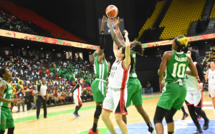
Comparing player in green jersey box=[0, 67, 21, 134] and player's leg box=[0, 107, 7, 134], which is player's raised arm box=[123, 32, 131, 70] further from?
player's leg box=[0, 107, 7, 134]

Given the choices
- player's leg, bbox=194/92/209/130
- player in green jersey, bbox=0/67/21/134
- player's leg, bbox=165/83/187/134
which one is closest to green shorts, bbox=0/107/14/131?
player in green jersey, bbox=0/67/21/134

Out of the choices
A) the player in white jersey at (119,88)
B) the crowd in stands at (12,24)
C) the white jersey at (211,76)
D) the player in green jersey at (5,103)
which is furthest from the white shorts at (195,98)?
the crowd in stands at (12,24)

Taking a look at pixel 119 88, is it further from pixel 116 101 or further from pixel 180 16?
pixel 180 16

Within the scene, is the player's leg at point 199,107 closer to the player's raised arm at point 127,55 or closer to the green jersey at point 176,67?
the green jersey at point 176,67

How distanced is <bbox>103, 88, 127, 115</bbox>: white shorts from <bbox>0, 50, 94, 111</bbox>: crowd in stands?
36.3ft

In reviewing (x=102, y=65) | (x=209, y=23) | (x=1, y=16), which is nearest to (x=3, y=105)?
(x=102, y=65)

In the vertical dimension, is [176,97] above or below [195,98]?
above

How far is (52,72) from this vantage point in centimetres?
2005

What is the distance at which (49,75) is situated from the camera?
19016 mm

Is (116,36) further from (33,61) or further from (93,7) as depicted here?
(93,7)

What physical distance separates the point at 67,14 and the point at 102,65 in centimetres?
2386

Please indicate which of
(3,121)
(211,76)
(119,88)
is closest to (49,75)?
(211,76)

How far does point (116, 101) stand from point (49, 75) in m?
15.8

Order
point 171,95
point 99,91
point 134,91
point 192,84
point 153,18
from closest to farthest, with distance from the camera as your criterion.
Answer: point 171,95, point 134,91, point 99,91, point 192,84, point 153,18
